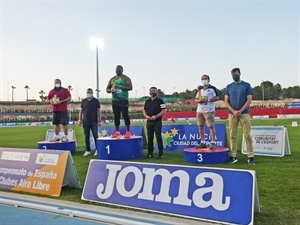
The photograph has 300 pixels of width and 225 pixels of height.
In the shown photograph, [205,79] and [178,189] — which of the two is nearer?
[178,189]

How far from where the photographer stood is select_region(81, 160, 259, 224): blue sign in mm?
3277

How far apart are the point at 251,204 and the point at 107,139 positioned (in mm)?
4793

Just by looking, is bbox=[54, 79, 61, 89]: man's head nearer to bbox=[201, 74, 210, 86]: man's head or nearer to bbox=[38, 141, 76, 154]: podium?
bbox=[38, 141, 76, 154]: podium

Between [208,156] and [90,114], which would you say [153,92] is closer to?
[90,114]

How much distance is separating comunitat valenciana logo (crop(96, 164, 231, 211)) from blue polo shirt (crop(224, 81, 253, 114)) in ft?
10.5

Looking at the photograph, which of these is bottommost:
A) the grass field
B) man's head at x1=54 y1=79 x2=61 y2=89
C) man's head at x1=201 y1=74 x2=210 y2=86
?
the grass field

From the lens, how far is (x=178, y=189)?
12.0ft

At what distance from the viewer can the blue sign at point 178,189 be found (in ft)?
10.8

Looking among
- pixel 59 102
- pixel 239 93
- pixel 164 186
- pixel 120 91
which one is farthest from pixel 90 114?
pixel 164 186

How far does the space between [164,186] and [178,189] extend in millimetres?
185

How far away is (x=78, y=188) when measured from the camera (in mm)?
5105

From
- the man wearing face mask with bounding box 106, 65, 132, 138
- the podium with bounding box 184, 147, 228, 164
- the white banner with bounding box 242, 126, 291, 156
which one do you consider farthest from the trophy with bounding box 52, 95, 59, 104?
the white banner with bounding box 242, 126, 291, 156

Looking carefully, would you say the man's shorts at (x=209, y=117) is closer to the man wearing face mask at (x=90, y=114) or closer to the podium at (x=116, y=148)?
the podium at (x=116, y=148)

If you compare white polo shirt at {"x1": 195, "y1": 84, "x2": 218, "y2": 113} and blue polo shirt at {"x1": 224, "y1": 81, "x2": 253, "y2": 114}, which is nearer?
blue polo shirt at {"x1": 224, "y1": 81, "x2": 253, "y2": 114}
